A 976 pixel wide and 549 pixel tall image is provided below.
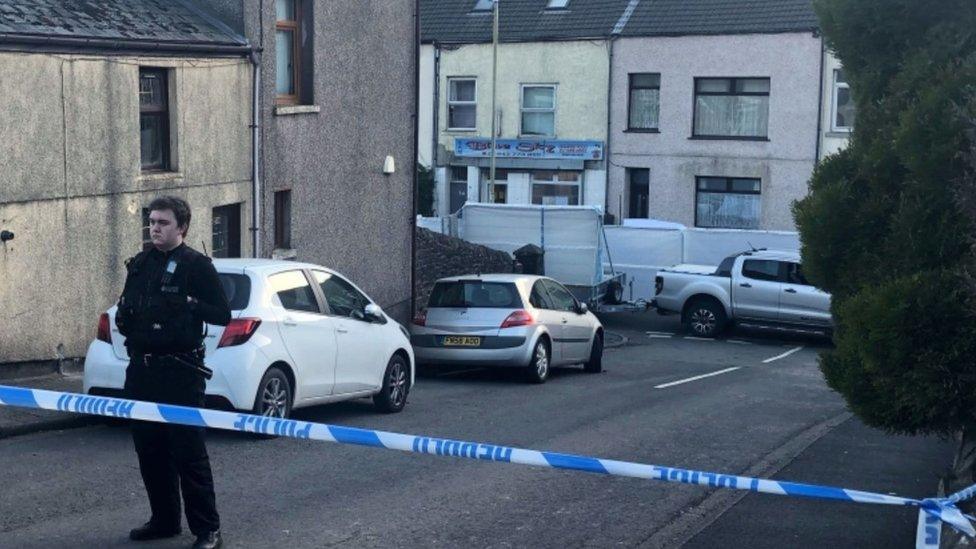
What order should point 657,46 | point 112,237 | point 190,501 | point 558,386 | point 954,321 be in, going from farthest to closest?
1. point 657,46
2. point 558,386
3. point 112,237
4. point 190,501
5. point 954,321

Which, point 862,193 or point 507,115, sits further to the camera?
point 507,115

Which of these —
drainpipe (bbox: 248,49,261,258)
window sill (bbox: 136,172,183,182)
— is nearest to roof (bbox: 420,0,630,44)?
drainpipe (bbox: 248,49,261,258)

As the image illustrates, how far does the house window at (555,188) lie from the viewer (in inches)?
1486

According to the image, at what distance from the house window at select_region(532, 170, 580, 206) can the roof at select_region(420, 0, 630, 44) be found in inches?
152

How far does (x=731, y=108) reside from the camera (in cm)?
3550

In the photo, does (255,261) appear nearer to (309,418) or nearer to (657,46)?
(309,418)

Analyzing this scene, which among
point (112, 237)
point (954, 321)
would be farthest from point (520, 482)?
point (112, 237)

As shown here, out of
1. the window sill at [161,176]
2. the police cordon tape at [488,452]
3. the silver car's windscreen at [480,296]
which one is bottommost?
the silver car's windscreen at [480,296]

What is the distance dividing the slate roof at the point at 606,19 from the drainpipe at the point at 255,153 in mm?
19197

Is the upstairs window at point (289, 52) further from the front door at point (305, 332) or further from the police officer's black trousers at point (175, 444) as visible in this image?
the police officer's black trousers at point (175, 444)

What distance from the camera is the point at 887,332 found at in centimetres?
660

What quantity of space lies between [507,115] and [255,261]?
26465mm

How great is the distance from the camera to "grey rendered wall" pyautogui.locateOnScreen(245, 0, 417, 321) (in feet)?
63.6

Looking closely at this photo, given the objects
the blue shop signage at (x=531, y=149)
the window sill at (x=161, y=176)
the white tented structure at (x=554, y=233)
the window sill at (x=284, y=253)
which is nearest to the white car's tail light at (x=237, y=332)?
the window sill at (x=161, y=176)
